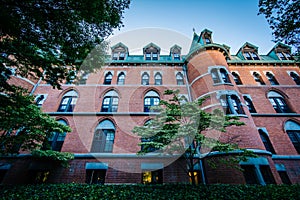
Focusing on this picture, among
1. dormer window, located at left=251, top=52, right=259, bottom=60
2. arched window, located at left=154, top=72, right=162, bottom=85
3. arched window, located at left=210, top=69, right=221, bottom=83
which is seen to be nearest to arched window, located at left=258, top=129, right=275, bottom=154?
arched window, located at left=210, top=69, right=221, bottom=83

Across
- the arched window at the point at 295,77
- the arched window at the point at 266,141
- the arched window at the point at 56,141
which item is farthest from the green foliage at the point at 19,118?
the arched window at the point at 295,77

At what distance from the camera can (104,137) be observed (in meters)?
11.7

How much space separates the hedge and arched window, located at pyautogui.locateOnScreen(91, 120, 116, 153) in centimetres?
386

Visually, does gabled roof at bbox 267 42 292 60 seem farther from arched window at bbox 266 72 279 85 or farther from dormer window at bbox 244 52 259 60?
arched window at bbox 266 72 279 85

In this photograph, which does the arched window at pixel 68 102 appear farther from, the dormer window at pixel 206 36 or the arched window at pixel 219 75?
the dormer window at pixel 206 36

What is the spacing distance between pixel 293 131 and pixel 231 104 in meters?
6.40

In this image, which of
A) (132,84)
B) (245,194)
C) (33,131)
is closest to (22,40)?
(33,131)

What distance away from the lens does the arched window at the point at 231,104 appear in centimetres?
1113

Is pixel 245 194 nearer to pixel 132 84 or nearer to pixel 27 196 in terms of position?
pixel 27 196

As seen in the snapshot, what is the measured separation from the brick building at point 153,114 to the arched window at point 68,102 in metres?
0.08

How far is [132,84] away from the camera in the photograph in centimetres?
1500

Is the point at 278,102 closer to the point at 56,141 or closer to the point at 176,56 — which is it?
the point at 176,56

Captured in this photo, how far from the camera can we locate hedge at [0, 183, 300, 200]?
6543mm

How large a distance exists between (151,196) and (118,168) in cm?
432
